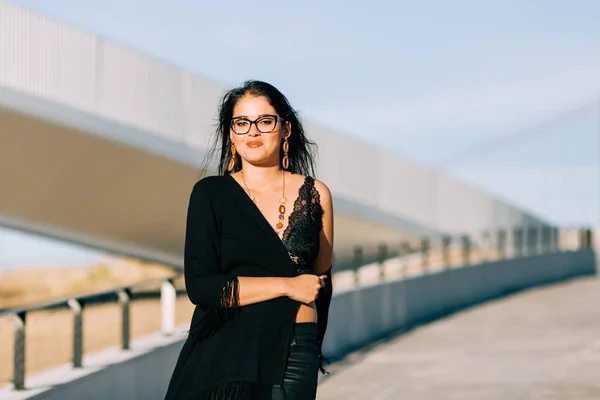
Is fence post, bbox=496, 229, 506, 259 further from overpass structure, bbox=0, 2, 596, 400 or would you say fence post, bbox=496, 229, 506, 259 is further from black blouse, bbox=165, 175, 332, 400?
black blouse, bbox=165, 175, 332, 400

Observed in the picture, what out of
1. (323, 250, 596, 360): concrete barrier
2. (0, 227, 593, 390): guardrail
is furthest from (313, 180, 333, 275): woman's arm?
(323, 250, 596, 360): concrete barrier

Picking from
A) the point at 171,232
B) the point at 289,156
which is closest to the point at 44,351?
the point at 289,156

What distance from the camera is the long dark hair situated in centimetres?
453

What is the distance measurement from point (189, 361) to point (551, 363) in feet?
36.2

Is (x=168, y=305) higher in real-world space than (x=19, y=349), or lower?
higher

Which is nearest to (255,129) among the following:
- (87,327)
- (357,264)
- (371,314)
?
(87,327)

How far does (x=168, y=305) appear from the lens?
36.8ft

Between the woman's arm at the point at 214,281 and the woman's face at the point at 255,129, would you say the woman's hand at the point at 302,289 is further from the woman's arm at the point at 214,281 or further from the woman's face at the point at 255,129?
the woman's face at the point at 255,129

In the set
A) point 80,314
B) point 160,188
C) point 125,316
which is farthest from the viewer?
point 160,188

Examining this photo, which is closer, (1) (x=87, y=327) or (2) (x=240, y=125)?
(2) (x=240, y=125)

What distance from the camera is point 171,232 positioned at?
3700 centimetres

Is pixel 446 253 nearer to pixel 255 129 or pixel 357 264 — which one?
pixel 357 264

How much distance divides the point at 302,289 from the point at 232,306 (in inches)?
9.2

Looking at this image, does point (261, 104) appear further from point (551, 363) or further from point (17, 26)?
point (17, 26)
